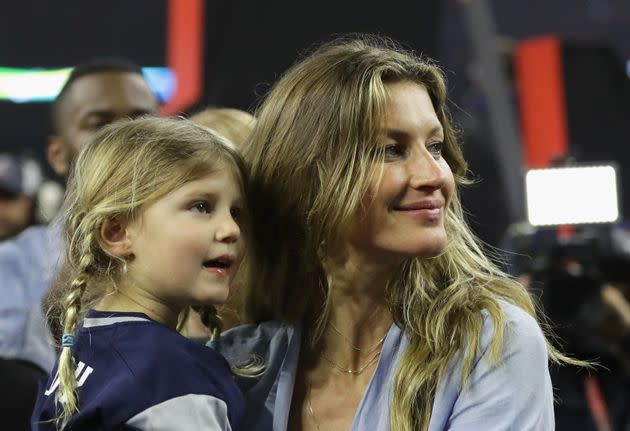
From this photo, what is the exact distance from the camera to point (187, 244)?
1555 millimetres

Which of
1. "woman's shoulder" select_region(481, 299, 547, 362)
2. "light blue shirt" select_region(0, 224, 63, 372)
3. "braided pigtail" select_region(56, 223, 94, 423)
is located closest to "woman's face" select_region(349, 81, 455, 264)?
"woman's shoulder" select_region(481, 299, 547, 362)

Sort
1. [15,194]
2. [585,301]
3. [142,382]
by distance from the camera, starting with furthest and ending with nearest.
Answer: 1. [15,194]
2. [585,301]
3. [142,382]

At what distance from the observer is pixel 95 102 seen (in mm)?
2723

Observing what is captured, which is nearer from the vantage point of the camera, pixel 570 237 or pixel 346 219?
pixel 346 219

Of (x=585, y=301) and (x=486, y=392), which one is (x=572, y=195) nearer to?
(x=585, y=301)

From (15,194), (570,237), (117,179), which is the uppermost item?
(117,179)

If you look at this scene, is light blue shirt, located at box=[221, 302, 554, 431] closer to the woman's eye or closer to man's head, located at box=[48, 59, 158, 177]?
the woman's eye

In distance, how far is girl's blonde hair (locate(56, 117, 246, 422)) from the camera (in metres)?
1.58

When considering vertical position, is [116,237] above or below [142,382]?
above

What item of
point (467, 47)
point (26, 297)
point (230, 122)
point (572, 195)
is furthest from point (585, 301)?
point (467, 47)

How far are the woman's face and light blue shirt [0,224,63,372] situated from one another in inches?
30.7

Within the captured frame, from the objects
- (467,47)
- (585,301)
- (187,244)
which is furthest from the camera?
(467,47)

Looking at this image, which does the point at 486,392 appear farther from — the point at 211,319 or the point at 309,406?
the point at 211,319

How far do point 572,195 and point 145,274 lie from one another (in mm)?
1944
